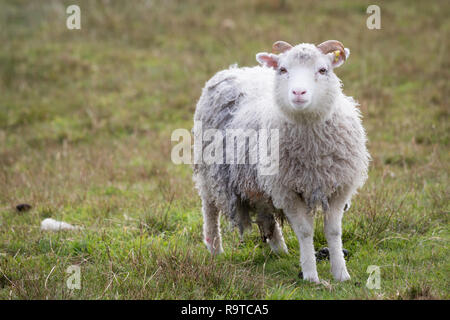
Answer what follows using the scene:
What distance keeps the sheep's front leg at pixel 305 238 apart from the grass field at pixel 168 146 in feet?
0.30

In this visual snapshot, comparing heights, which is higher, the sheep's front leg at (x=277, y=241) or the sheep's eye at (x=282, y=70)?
the sheep's eye at (x=282, y=70)

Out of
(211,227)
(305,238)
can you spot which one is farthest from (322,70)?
(211,227)

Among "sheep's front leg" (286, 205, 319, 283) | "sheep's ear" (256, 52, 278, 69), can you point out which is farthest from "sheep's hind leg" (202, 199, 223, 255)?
"sheep's ear" (256, 52, 278, 69)

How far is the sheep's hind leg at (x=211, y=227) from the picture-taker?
4.94 metres

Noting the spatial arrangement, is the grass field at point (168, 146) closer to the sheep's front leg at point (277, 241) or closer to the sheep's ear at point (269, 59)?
the sheep's front leg at point (277, 241)

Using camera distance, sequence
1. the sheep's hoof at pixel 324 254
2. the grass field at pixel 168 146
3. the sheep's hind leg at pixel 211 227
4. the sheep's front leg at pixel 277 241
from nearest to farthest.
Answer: the grass field at pixel 168 146 → the sheep's hoof at pixel 324 254 → the sheep's front leg at pixel 277 241 → the sheep's hind leg at pixel 211 227

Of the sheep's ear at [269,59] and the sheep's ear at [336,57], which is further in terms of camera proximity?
the sheep's ear at [269,59]

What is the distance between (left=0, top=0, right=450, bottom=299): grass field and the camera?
404 centimetres

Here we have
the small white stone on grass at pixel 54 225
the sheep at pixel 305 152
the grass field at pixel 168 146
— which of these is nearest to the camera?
the sheep at pixel 305 152

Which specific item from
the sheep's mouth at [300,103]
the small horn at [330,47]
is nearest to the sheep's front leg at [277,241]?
the sheep's mouth at [300,103]

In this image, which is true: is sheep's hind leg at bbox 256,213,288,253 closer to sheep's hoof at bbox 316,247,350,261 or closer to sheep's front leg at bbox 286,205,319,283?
sheep's hoof at bbox 316,247,350,261

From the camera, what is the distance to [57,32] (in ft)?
42.3

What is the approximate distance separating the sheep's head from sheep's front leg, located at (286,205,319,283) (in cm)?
79
